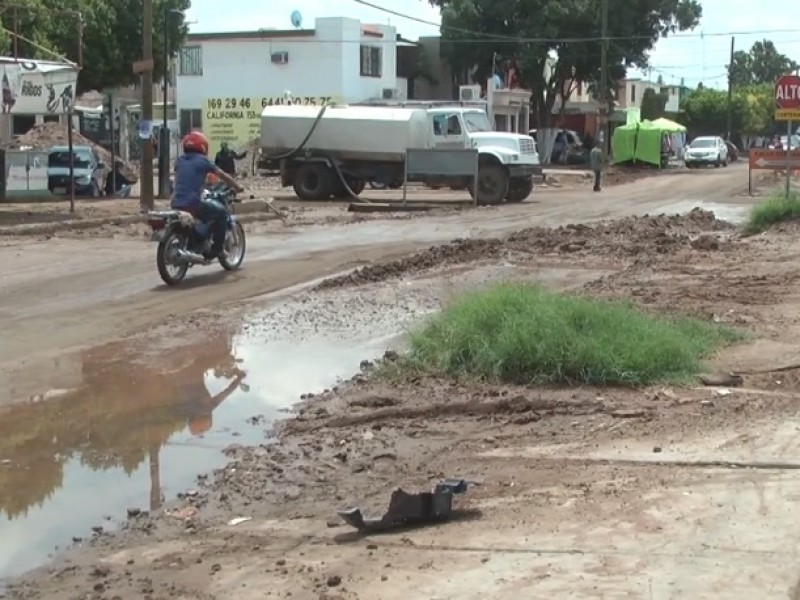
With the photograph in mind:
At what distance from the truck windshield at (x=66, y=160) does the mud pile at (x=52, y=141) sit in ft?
1.21

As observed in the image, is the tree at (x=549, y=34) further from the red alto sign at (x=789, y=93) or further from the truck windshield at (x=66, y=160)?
the red alto sign at (x=789, y=93)

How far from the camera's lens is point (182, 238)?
14.0 m

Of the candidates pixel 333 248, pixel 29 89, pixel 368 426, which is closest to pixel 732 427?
pixel 368 426

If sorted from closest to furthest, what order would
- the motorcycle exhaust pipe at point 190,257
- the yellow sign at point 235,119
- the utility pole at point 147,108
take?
the motorcycle exhaust pipe at point 190,257, the utility pole at point 147,108, the yellow sign at point 235,119

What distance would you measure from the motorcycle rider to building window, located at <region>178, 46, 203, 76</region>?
43393 mm

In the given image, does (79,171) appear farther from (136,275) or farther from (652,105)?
(652,105)

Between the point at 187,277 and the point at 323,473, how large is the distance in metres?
8.43

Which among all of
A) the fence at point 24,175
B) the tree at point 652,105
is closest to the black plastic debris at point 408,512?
the fence at point 24,175

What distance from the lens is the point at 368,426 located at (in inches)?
292

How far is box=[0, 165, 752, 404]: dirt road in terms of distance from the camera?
1077cm

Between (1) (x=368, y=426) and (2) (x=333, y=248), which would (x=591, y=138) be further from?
(1) (x=368, y=426)

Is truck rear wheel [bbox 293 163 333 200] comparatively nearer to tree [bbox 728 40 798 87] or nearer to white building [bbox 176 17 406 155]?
white building [bbox 176 17 406 155]

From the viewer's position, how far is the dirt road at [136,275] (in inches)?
424

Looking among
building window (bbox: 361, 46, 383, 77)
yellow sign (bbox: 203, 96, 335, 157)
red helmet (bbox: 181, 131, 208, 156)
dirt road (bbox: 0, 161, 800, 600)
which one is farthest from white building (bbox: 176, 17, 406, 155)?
dirt road (bbox: 0, 161, 800, 600)
